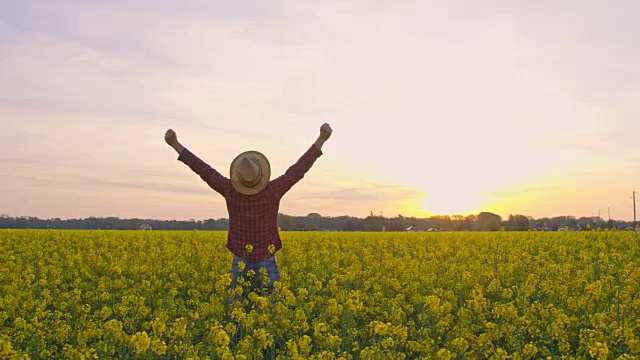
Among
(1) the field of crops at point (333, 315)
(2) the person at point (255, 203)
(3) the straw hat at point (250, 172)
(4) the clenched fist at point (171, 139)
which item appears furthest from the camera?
(4) the clenched fist at point (171, 139)

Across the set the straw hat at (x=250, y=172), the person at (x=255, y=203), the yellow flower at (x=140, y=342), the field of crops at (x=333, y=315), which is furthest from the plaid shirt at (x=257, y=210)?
the yellow flower at (x=140, y=342)

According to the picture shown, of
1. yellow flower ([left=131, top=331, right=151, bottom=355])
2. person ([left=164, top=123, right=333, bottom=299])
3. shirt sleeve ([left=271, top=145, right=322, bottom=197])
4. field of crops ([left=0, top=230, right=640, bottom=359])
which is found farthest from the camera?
shirt sleeve ([left=271, top=145, right=322, bottom=197])

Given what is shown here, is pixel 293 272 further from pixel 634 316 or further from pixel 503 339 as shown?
pixel 634 316

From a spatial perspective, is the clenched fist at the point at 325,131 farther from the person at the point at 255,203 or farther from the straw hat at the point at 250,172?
the straw hat at the point at 250,172

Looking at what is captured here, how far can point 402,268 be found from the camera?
10.6 metres

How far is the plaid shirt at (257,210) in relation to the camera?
8047 millimetres

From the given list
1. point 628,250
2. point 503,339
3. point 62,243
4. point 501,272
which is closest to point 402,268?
point 501,272

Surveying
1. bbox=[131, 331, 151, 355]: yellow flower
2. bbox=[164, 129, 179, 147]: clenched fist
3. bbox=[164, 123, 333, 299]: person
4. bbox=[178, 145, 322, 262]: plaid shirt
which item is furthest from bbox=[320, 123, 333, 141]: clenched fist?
bbox=[131, 331, 151, 355]: yellow flower

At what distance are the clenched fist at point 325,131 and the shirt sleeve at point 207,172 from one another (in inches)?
52.9

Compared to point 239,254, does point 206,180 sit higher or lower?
higher

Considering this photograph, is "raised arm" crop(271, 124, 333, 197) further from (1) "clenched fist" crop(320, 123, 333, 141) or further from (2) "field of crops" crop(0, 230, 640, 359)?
(2) "field of crops" crop(0, 230, 640, 359)

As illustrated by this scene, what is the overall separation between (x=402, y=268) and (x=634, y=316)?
4.23m

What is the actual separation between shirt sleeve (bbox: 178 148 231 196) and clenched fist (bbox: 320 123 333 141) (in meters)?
1.34

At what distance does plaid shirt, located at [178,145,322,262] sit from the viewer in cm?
805
